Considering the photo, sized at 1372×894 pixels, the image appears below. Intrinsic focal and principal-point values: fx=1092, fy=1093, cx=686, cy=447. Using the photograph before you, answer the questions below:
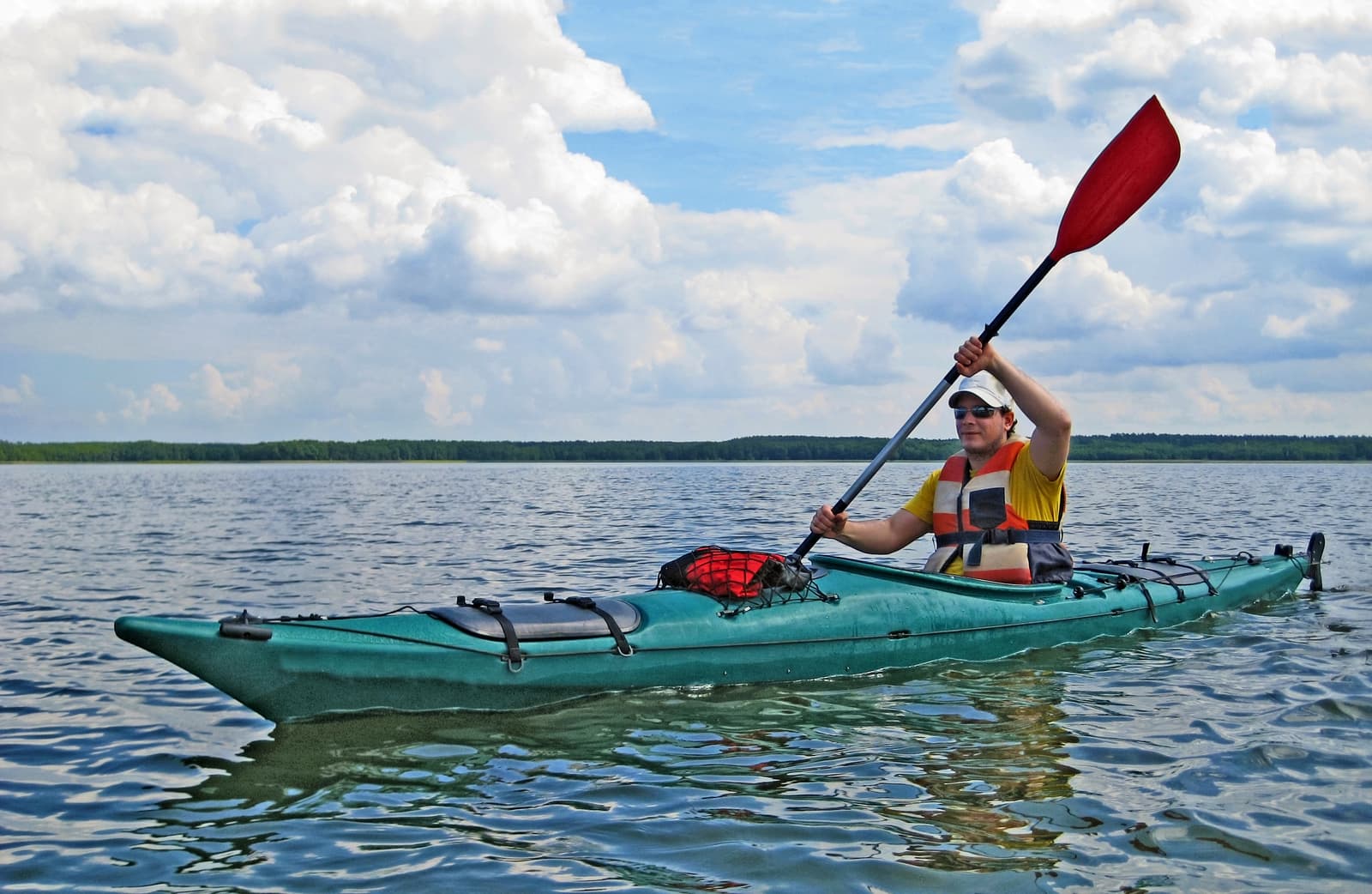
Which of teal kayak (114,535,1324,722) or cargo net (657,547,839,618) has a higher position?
cargo net (657,547,839,618)

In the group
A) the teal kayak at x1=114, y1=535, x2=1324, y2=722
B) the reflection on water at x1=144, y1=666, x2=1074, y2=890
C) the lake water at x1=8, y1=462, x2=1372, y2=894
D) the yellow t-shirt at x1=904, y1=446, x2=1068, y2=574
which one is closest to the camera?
the lake water at x1=8, y1=462, x2=1372, y2=894

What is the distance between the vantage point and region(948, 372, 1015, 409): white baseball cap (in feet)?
21.5

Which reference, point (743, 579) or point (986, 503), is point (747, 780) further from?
point (986, 503)

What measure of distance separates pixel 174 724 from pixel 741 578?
3028mm

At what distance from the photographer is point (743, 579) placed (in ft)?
20.1

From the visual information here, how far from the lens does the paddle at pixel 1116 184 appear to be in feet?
23.1

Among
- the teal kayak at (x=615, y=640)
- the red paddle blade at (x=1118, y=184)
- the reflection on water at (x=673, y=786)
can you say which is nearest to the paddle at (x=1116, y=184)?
the red paddle blade at (x=1118, y=184)

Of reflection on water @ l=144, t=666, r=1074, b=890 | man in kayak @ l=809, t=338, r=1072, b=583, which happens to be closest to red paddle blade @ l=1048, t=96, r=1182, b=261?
man in kayak @ l=809, t=338, r=1072, b=583

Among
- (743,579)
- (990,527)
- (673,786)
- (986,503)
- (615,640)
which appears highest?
(986,503)

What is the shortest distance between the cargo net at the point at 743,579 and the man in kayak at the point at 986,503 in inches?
14.1

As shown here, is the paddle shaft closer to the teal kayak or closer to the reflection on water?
the teal kayak

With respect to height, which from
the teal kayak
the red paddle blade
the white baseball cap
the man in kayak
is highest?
the red paddle blade

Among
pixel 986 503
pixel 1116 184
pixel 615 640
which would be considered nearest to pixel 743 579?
pixel 615 640

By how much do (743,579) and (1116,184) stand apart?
3.67 meters
